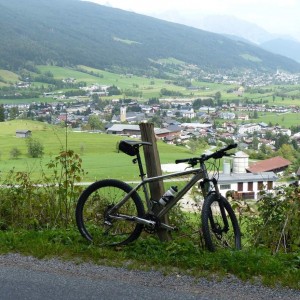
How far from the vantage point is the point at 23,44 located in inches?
7805

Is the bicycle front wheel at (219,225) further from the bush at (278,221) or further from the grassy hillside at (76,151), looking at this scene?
the grassy hillside at (76,151)

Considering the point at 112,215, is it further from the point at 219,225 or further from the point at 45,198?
the point at 45,198

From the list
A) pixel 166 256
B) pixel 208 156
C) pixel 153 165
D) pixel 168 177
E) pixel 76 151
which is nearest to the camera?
pixel 166 256

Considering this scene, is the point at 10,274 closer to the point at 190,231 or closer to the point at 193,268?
the point at 193,268

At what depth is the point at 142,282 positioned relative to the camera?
4594 millimetres

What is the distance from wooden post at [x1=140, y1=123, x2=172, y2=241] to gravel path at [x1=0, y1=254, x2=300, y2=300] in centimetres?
89

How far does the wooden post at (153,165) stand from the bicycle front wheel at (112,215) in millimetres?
267

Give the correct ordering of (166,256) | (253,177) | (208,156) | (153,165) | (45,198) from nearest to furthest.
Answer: (166,256) → (208,156) → (153,165) → (45,198) → (253,177)

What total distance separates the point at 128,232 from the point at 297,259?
1.89 metres

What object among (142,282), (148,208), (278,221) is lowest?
(142,282)

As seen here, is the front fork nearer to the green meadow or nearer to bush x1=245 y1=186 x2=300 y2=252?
bush x1=245 y1=186 x2=300 y2=252

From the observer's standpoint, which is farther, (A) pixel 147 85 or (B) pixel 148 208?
(A) pixel 147 85

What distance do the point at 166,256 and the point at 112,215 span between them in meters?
0.91

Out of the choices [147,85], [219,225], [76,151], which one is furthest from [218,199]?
[147,85]
